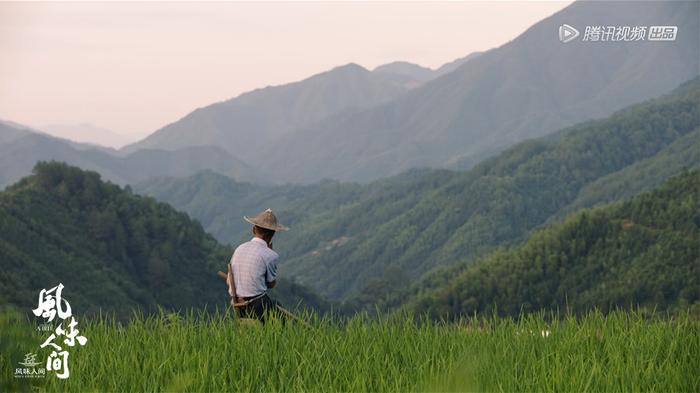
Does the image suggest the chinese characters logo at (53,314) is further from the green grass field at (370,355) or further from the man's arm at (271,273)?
the man's arm at (271,273)

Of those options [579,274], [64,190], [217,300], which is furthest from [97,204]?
[579,274]

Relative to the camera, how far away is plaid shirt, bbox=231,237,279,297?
11.5 m

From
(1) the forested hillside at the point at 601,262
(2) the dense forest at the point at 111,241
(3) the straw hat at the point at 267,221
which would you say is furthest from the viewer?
(1) the forested hillside at the point at 601,262

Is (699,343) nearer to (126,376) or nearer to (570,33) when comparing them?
(126,376)

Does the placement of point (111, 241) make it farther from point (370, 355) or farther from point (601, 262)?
point (370, 355)

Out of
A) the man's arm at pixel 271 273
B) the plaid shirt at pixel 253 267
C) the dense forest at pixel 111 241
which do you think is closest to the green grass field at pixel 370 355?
the plaid shirt at pixel 253 267

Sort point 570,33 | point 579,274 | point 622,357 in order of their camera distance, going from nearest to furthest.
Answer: point 622,357
point 570,33
point 579,274

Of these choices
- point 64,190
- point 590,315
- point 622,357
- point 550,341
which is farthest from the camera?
point 64,190

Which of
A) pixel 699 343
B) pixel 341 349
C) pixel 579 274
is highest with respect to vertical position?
Result: pixel 341 349

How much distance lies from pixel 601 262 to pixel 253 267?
170183mm

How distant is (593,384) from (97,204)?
171 metres

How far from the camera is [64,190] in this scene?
164125 mm

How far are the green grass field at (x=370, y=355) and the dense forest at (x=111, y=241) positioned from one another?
375 ft

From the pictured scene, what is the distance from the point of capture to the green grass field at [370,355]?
8625 millimetres
